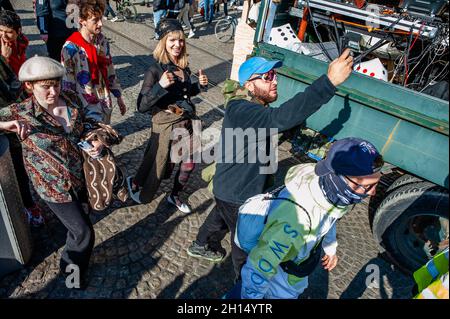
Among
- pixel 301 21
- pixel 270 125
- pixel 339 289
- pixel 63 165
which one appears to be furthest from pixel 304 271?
pixel 301 21

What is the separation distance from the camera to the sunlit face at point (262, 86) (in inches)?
91.9

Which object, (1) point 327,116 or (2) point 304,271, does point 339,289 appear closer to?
(2) point 304,271

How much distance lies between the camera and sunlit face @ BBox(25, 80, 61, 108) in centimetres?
231

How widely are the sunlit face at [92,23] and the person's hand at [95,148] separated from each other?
132 centimetres

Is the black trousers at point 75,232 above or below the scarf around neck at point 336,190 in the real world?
below

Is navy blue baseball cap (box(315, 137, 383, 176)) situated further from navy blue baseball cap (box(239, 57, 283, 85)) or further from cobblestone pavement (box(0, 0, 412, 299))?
cobblestone pavement (box(0, 0, 412, 299))

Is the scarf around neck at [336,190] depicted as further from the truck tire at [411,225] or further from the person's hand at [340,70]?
the truck tire at [411,225]

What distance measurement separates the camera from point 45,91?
233 centimetres

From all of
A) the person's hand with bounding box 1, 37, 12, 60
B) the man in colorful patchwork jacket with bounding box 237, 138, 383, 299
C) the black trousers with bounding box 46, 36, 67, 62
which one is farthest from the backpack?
the black trousers with bounding box 46, 36, 67, 62

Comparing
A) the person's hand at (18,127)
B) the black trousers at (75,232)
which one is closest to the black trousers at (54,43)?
the person's hand at (18,127)

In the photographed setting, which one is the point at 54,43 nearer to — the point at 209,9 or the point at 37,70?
the point at 37,70

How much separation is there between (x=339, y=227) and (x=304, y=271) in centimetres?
228

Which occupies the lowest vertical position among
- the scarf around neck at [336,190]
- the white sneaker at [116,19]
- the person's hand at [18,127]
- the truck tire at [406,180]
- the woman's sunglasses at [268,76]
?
the white sneaker at [116,19]
